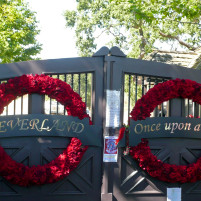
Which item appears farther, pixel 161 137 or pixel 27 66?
pixel 161 137

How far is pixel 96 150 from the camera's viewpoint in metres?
5.19

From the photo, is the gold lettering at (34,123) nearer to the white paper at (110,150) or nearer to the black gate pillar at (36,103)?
the black gate pillar at (36,103)

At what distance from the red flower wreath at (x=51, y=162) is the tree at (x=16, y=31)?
1260 cm

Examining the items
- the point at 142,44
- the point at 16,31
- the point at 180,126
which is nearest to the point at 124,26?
the point at 142,44

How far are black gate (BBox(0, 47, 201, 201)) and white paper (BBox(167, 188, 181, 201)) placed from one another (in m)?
0.08

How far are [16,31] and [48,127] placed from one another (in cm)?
1660

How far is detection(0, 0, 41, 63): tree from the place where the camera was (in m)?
17.0

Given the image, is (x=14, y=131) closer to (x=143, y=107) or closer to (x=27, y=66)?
(x=27, y=66)

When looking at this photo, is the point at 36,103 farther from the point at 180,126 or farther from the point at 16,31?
the point at 16,31

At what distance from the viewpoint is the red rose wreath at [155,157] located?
5.20m

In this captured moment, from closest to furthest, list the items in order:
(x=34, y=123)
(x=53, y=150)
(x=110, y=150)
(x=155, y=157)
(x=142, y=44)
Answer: (x=34, y=123), (x=53, y=150), (x=110, y=150), (x=155, y=157), (x=142, y=44)

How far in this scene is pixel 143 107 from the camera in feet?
17.3

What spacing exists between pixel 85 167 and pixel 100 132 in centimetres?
59

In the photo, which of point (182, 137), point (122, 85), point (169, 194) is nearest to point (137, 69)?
point (122, 85)
